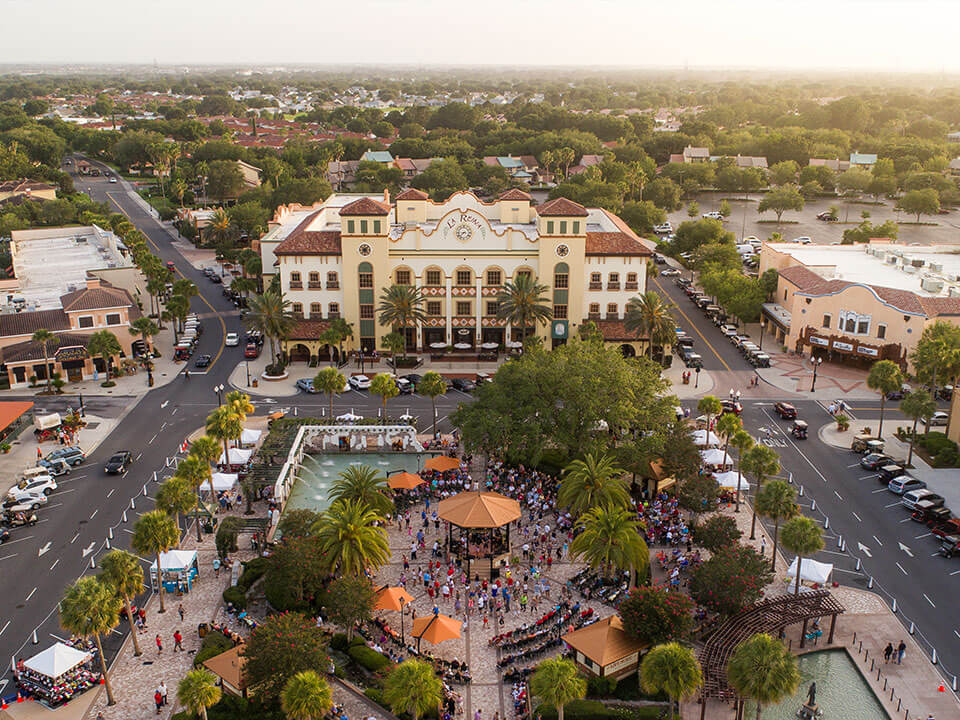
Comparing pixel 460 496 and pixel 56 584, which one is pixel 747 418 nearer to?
pixel 460 496

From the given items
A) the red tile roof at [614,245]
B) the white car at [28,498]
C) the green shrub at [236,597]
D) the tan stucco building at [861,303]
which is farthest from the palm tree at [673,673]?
the tan stucco building at [861,303]

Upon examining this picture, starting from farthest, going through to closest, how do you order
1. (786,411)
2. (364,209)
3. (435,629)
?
(364,209) → (786,411) → (435,629)

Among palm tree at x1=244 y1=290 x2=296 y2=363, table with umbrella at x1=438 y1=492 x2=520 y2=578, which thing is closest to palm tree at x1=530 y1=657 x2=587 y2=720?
table with umbrella at x1=438 y1=492 x2=520 y2=578

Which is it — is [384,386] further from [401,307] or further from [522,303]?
[522,303]

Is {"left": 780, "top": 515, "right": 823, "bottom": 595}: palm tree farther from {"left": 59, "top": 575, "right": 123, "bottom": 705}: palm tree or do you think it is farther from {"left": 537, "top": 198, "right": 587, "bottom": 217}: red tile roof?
{"left": 537, "top": 198, "right": 587, "bottom": 217}: red tile roof

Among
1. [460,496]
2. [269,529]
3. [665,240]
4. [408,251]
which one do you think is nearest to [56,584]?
[269,529]

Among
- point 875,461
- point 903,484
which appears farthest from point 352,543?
point 875,461
